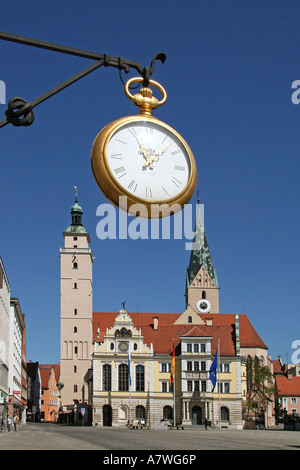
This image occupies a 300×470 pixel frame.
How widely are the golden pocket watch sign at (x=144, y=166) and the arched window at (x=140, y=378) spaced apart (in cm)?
7088

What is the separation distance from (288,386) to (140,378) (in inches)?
2274

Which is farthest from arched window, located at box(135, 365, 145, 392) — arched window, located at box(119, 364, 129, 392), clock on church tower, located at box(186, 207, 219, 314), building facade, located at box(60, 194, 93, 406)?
clock on church tower, located at box(186, 207, 219, 314)

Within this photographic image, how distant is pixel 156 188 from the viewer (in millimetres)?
4285

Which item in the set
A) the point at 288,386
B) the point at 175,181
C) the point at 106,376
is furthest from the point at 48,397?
the point at 175,181

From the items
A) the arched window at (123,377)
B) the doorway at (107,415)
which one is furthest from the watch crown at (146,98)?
the doorway at (107,415)

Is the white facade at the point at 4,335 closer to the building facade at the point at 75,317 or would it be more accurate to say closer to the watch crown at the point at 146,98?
the building facade at the point at 75,317

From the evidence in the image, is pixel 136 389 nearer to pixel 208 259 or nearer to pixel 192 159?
pixel 208 259

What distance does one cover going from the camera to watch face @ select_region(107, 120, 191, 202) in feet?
13.9

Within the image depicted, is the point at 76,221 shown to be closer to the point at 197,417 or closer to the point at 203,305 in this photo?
the point at 203,305

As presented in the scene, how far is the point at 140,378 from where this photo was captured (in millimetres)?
73562

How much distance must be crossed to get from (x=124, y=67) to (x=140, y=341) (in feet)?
235

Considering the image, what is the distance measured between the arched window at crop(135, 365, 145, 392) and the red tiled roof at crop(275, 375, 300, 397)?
52.9 meters

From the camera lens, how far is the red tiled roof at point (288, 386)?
120688mm
